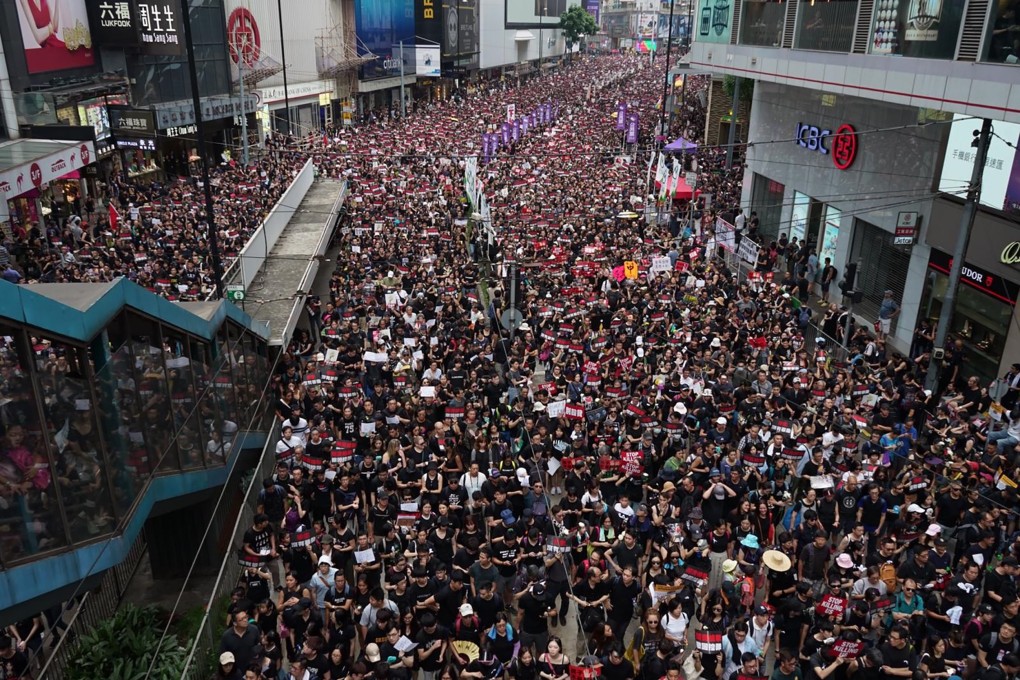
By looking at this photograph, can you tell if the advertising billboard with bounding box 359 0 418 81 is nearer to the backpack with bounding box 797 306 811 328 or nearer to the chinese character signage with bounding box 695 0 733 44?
the chinese character signage with bounding box 695 0 733 44

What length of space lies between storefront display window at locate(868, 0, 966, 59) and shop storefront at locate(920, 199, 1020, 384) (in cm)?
352

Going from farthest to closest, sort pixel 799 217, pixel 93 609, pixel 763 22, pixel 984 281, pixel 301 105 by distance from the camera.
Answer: pixel 301 105 < pixel 799 217 < pixel 763 22 < pixel 984 281 < pixel 93 609

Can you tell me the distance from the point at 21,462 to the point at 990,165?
62.5 ft

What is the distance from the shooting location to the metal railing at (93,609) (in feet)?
29.0

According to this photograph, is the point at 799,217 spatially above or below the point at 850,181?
below

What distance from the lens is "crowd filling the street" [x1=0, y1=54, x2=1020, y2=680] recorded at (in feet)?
28.5

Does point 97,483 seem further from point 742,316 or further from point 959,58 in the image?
point 959,58

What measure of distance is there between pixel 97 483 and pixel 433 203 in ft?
75.9

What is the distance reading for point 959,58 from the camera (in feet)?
57.0

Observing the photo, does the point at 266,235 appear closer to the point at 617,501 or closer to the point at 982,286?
the point at 617,501

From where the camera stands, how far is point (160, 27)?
123 ft

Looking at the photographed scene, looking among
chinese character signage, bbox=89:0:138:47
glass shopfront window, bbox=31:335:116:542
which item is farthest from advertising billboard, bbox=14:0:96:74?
glass shopfront window, bbox=31:335:116:542

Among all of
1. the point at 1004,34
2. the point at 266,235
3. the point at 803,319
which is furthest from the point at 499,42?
the point at 1004,34

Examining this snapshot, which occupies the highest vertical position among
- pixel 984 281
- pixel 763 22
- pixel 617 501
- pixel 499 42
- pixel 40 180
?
pixel 763 22
